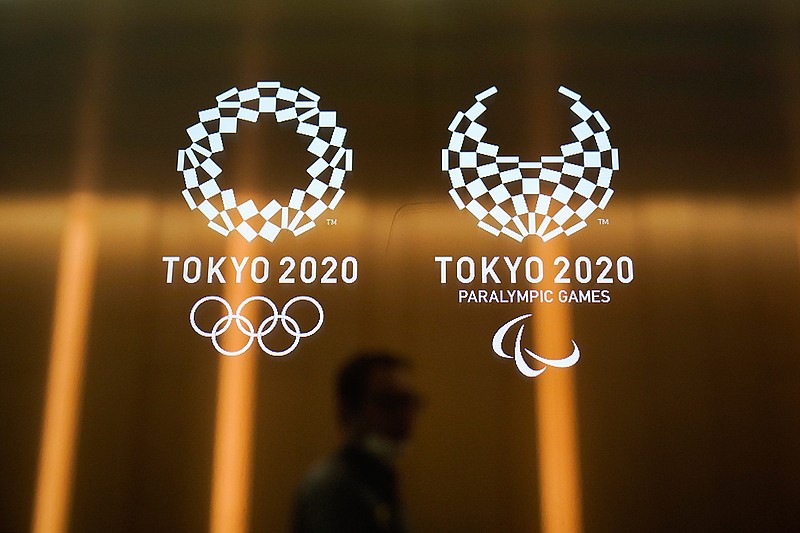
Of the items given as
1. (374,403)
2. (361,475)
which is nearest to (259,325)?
(374,403)

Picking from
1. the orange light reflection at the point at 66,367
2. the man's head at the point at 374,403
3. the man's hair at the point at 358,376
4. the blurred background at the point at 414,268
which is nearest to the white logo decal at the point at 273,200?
the blurred background at the point at 414,268

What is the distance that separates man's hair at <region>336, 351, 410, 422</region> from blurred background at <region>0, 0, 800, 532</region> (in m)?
0.07

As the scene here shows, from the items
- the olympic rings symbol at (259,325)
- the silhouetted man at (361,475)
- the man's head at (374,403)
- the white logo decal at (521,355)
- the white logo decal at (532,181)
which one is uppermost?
the white logo decal at (532,181)

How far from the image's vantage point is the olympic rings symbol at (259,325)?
269cm

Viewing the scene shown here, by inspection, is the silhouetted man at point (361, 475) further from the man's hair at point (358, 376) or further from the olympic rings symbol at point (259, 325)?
the olympic rings symbol at point (259, 325)

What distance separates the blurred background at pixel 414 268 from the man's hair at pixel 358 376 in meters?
0.07

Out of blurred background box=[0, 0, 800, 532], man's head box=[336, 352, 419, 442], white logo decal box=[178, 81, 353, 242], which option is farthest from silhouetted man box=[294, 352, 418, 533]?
white logo decal box=[178, 81, 353, 242]

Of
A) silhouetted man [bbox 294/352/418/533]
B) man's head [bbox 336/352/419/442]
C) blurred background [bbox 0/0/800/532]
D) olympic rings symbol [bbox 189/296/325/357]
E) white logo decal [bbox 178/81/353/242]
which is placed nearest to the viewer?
silhouetted man [bbox 294/352/418/533]

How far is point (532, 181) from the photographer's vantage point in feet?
9.15

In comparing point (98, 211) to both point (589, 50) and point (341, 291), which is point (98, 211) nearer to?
point (341, 291)

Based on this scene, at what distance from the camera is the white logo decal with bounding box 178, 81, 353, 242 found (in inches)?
110

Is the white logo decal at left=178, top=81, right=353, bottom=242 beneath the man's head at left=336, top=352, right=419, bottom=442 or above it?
above

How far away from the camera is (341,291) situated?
273 cm

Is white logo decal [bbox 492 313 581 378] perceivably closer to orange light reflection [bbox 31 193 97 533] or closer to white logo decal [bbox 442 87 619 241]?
white logo decal [bbox 442 87 619 241]
